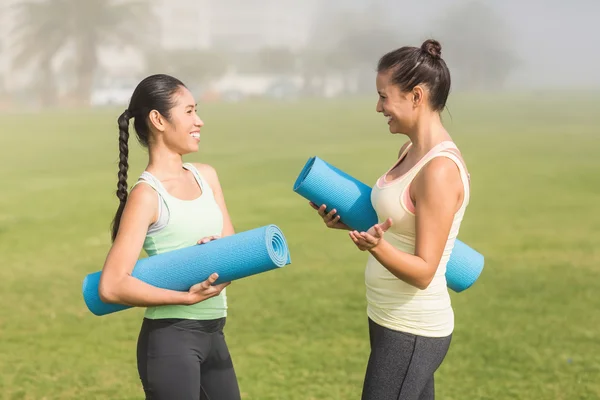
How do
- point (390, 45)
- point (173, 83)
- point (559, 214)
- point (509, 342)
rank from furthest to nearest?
point (390, 45) < point (559, 214) < point (509, 342) < point (173, 83)

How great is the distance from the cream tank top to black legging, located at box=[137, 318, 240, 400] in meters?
0.54

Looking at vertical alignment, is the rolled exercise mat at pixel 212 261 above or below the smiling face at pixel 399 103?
below

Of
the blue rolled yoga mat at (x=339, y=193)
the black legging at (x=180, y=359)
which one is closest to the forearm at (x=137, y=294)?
the black legging at (x=180, y=359)

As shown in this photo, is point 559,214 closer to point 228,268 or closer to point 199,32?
point 228,268

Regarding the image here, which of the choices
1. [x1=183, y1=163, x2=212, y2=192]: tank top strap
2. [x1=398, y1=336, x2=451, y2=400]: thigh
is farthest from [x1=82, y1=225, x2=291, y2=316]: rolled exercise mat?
[x1=398, y1=336, x2=451, y2=400]: thigh

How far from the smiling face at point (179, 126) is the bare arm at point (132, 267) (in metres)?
0.23

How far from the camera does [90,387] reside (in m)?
5.18

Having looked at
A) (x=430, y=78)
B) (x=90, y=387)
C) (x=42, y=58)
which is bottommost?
(x=42, y=58)

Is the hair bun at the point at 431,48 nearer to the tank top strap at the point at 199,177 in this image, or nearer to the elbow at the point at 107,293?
the tank top strap at the point at 199,177

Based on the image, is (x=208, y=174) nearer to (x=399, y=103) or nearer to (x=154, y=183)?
(x=154, y=183)

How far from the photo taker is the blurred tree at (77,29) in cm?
2866

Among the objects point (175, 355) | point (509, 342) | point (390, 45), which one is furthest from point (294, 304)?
point (390, 45)

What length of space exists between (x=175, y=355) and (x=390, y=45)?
1236 inches

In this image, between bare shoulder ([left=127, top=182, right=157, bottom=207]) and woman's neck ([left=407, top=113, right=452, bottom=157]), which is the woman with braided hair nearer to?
bare shoulder ([left=127, top=182, right=157, bottom=207])
